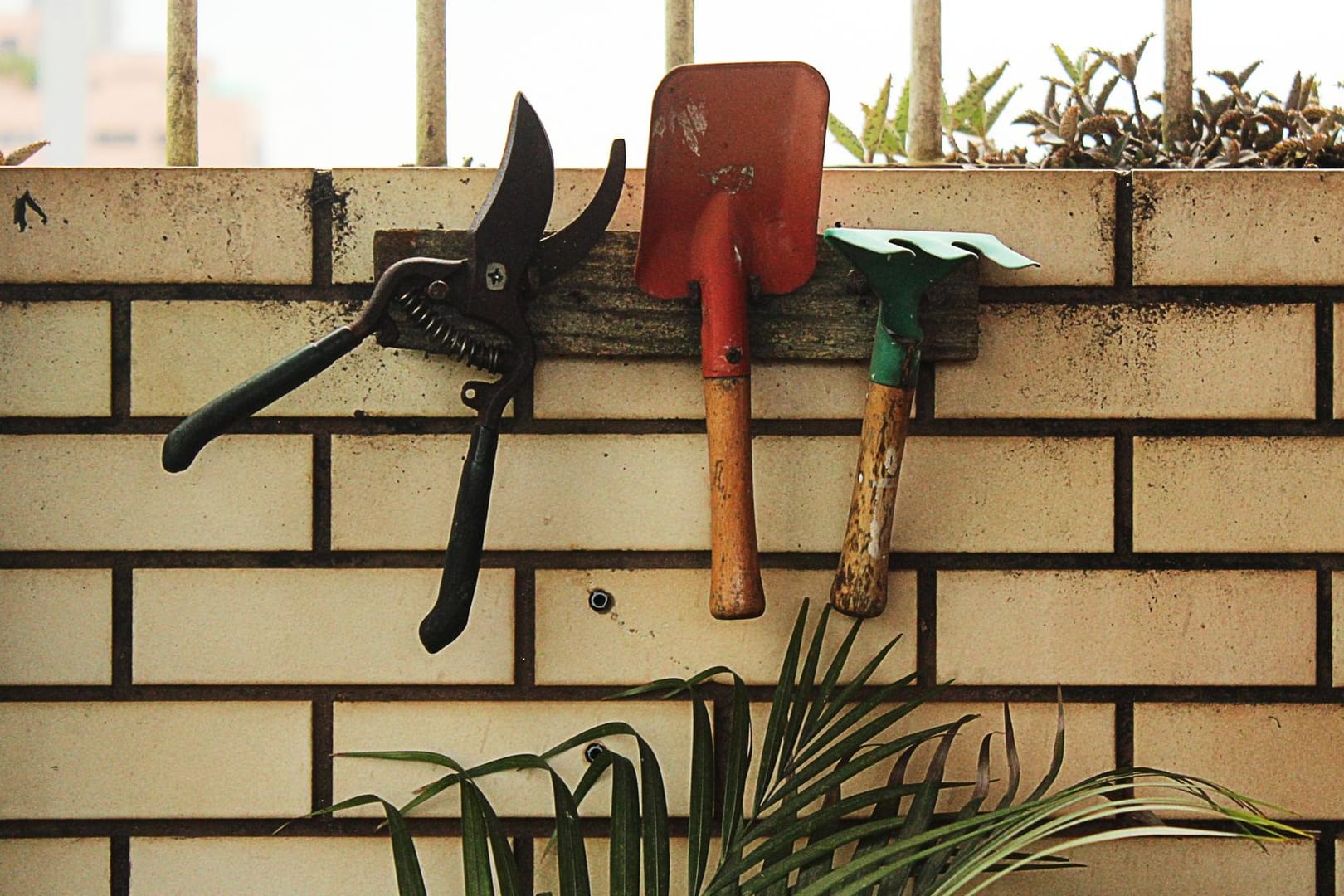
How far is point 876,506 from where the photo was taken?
0.84 metres

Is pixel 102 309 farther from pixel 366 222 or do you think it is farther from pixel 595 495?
pixel 595 495

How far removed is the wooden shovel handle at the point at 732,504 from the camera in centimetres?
82

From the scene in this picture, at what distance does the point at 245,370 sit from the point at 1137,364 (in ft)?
2.59

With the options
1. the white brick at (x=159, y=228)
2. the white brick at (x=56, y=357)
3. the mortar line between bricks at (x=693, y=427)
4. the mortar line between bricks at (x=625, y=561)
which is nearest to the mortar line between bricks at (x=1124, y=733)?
the mortar line between bricks at (x=625, y=561)

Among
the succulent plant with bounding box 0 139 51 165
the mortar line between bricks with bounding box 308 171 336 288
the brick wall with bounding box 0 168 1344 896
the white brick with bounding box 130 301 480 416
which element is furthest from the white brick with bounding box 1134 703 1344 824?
the succulent plant with bounding box 0 139 51 165

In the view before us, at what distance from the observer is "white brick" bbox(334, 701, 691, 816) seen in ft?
3.03

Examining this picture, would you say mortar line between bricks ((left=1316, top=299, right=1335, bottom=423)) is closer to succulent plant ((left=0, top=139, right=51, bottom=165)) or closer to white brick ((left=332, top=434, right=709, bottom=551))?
white brick ((left=332, top=434, right=709, bottom=551))

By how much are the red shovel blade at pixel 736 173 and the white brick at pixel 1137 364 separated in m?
0.19

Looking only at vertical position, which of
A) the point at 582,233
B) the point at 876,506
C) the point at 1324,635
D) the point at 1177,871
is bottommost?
the point at 1177,871

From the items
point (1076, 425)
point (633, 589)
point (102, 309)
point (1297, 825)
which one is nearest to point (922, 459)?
point (1076, 425)

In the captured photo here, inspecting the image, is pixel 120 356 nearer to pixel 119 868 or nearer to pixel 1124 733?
pixel 119 868

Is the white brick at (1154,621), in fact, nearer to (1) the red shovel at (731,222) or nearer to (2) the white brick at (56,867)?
(1) the red shovel at (731,222)

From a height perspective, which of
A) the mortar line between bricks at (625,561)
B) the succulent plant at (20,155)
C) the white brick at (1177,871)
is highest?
the succulent plant at (20,155)

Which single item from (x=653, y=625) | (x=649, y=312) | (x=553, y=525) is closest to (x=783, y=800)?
(x=653, y=625)
